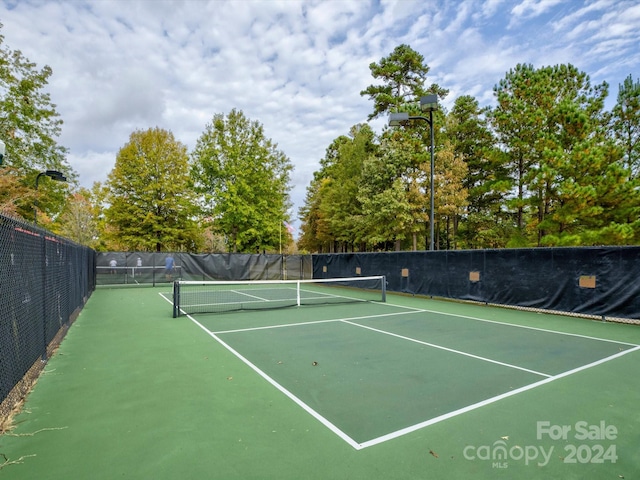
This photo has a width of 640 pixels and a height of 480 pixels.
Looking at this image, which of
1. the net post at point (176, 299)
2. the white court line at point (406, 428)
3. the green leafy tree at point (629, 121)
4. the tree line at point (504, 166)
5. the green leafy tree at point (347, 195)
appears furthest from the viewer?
the green leafy tree at point (347, 195)

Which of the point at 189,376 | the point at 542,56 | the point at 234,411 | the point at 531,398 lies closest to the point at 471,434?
the point at 531,398

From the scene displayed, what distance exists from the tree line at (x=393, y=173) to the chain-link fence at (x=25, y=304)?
13108mm

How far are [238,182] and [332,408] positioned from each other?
982 inches

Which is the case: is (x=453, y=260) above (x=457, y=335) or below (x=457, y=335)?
above

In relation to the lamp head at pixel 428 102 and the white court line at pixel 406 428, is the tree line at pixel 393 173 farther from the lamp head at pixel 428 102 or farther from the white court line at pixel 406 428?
the white court line at pixel 406 428

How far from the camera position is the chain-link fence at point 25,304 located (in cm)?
353

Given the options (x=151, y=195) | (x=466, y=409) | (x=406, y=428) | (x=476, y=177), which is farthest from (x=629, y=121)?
(x=151, y=195)

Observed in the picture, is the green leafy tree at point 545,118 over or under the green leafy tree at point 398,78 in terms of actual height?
under

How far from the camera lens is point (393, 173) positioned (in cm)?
2605

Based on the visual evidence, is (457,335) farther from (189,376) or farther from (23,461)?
(23,461)

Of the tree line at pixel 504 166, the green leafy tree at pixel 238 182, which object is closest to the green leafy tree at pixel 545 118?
the tree line at pixel 504 166

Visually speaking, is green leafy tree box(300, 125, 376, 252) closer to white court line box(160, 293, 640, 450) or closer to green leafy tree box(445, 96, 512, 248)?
green leafy tree box(445, 96, 512, 248)

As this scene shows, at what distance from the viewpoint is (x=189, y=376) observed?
4781mm

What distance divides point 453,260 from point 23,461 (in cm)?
1270
